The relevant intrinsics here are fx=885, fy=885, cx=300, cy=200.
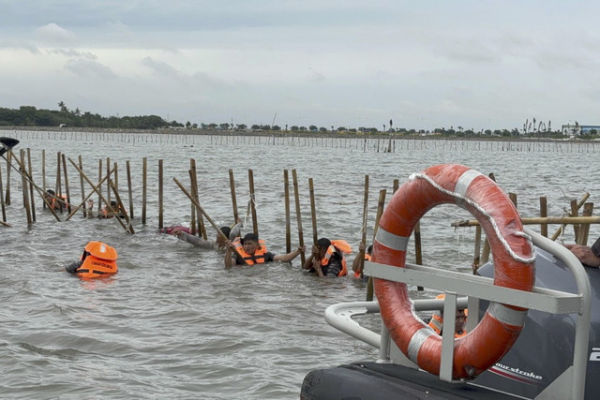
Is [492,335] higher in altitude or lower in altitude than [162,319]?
higher

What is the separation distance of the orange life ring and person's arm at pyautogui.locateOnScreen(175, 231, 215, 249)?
16.5 meters

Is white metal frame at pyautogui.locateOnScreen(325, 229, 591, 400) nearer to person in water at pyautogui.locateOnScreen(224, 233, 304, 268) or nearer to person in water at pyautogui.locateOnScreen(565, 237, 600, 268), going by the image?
person in water at pyautogui.locateOnScreen(565, 237, 600, 268)

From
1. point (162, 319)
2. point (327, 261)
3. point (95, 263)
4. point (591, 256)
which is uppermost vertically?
point (591, 256)

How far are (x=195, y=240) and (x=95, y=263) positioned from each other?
5058 mm

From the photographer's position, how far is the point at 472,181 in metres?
4.65

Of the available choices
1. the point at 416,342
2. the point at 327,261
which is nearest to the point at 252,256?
the point at 327,261

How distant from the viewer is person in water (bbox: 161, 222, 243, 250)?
20.0 meters

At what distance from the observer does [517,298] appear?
4305mm

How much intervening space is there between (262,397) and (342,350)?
2128 mm

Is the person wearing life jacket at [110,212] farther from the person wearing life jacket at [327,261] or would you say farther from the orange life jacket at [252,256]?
the person wearing life jacket at [327,261]

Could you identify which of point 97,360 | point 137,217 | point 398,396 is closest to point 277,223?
point 137,217

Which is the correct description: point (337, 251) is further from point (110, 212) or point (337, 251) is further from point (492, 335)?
point (492, 335)

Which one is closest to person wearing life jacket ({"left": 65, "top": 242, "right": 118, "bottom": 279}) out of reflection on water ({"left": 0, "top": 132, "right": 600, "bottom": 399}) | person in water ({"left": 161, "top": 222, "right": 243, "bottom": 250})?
reflection on water ({"left": 0, "top": 132, "right": 600, "bottom": 399})

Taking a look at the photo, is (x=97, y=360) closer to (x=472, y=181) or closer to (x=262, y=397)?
(x=262, y=397)
